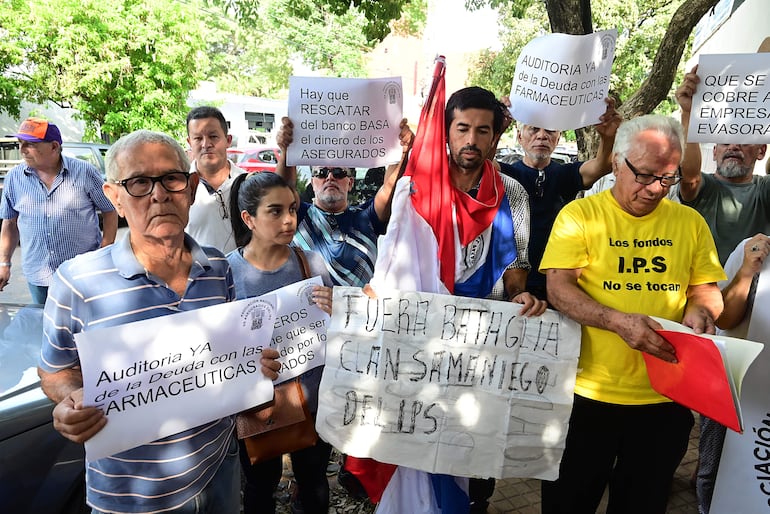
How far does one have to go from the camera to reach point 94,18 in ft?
42.5

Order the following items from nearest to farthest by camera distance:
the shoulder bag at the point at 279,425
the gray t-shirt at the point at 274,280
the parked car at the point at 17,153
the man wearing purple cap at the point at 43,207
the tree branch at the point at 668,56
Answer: the shoulder bag at the point at 279,425
the gray t-shirt at the point at 274,280
the man wearing purple cap at the point at 43,207
the tree branch at the point at 668,56
the parked car at the point at 17,153

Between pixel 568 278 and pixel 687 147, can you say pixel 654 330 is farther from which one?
pixel 687 147

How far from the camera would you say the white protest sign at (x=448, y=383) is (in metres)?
2.26

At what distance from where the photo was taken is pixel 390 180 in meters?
3.14

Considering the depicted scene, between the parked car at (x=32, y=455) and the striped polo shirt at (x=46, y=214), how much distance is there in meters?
2.17

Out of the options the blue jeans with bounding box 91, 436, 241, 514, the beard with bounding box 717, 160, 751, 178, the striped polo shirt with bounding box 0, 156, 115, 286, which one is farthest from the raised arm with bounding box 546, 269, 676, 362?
the striped polo shirt with bounding box 0, 156, 115, 286

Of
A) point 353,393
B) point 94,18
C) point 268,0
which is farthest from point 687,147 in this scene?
point 268,0

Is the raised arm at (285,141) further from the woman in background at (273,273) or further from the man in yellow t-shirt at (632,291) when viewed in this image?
the man in yellow t-shirt at (632,291)

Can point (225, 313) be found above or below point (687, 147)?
below

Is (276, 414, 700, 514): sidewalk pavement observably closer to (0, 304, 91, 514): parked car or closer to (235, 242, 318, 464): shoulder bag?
(235, 242, 318, 464): shoulder bag

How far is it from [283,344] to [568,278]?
1.25 m

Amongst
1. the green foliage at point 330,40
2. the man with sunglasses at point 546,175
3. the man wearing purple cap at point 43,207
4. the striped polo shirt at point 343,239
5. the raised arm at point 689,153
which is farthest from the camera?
the green foliage at point 330,40

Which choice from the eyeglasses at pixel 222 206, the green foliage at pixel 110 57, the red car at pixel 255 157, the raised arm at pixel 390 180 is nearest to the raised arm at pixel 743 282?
the raised arm at pixel 390 180

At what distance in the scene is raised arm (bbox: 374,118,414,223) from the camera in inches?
121
